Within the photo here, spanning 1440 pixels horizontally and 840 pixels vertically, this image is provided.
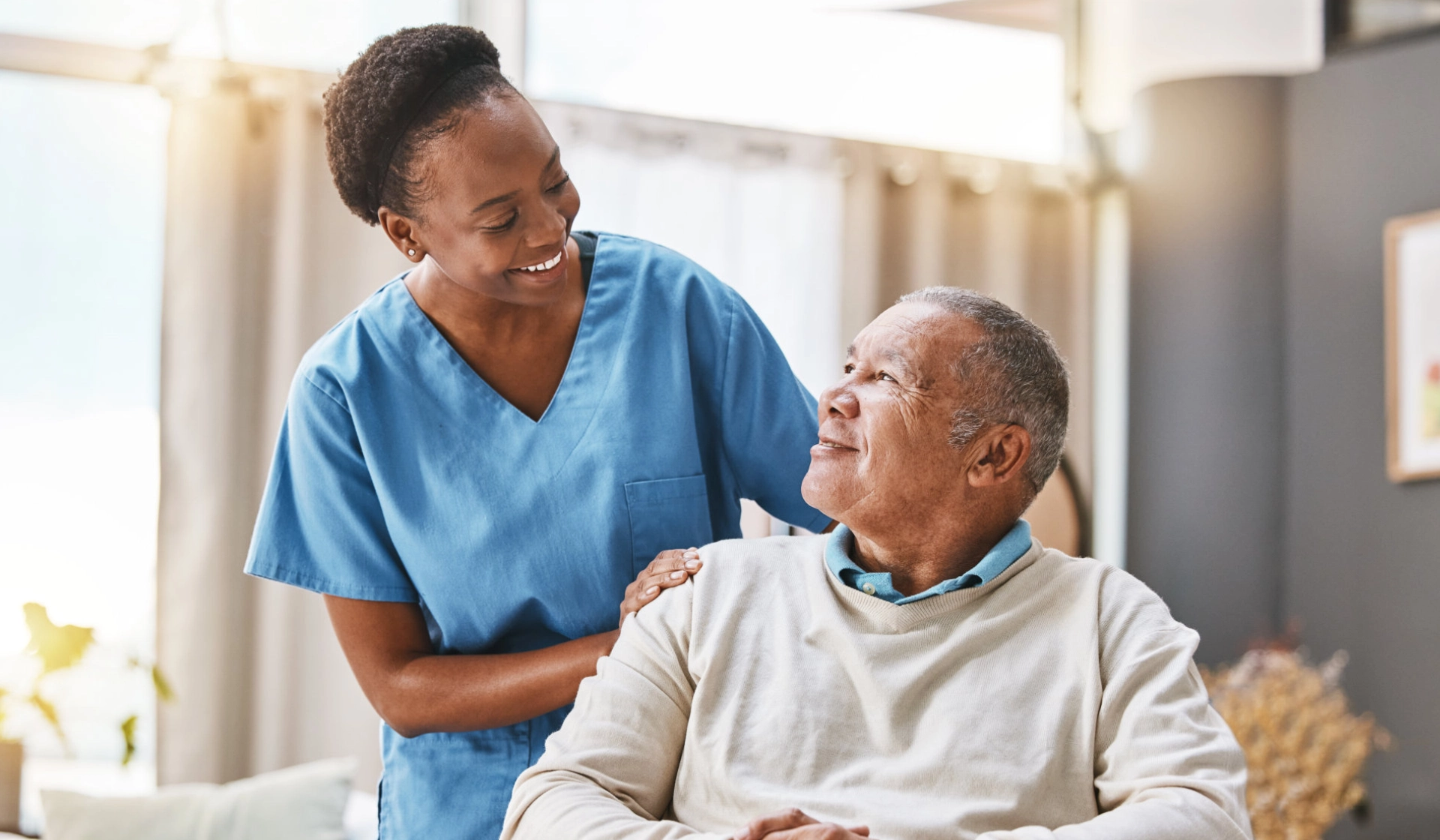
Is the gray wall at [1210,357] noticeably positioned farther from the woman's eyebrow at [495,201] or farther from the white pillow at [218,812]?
the woman's eyebrow at [495,201]

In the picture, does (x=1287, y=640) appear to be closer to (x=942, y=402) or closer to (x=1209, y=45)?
(x=1209, y=45)

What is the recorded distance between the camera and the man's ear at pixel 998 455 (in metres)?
1.36

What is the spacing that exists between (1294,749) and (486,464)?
248 centimetres

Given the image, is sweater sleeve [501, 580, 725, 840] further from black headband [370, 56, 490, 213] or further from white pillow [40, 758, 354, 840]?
white pillow [40, 758, 354, 840]

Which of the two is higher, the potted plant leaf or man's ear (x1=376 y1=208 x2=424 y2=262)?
man's ear (x1=376 y1=208 x2=424 y2=262)

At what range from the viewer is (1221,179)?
3.85m

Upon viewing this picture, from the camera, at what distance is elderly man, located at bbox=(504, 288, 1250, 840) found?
3.79 feet

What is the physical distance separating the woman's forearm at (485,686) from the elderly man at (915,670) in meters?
0.09

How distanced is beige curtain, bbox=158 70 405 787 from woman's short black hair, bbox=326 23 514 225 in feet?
6.14

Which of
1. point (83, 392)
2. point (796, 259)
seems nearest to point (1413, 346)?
point (796, 259)

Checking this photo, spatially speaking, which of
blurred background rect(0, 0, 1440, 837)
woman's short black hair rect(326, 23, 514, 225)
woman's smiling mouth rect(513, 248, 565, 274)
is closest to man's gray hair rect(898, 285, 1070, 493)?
woman's smiling mouth rect(513, 248, 565, 274)

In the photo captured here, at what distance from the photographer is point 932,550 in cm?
138

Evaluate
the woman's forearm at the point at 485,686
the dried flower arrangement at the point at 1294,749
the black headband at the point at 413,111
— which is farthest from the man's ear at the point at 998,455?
the dried flower arrangement at the point at 1294,749

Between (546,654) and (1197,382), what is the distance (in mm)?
2947
